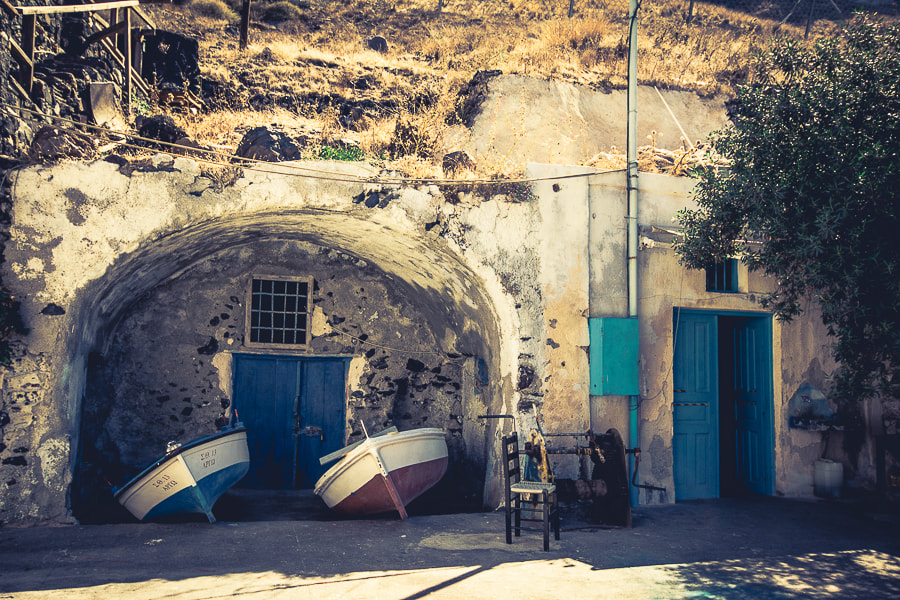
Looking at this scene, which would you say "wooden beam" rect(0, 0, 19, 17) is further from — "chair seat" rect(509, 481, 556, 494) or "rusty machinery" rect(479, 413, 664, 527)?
"chair seat" rect(509, 481, 556, 494)

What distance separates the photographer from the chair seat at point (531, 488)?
5.72 meters

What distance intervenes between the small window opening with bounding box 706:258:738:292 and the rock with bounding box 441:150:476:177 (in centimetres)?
350

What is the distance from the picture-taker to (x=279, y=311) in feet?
30.2

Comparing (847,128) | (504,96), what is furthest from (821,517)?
(504,96)

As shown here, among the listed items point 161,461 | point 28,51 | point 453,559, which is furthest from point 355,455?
point 28,51

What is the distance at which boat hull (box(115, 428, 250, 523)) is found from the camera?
6504 millimetres

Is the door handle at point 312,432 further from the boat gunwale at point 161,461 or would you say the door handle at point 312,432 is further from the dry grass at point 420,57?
the dry grass at point 420,57

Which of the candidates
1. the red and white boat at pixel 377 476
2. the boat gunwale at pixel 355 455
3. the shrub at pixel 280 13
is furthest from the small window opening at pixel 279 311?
the shrub at pixel 280 13

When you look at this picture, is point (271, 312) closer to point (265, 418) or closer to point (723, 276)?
point (265, 418)

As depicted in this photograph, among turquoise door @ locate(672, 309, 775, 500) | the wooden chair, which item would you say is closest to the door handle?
the wooden chair

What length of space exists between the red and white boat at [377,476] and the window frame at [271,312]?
89.6 inches

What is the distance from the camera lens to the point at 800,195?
19.2ft

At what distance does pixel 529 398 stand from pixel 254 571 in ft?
11.7

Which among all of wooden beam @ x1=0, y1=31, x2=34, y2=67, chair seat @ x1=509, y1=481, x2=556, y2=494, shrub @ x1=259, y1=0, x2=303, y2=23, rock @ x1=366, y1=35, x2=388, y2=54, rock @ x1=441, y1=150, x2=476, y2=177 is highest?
shrub @ x1=259, y1=0, x2=303, y2=23
